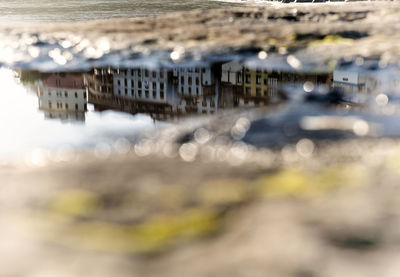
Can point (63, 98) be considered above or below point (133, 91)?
above

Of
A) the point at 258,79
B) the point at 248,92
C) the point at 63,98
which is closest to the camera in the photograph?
the point at 63,98

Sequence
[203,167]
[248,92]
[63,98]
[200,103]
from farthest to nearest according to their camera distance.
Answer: [248,92]
[200,103]
[63,98]
[203,167]

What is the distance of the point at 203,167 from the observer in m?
2.40

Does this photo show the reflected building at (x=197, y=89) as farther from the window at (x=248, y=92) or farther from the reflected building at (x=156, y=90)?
the window at (x=248, y=92)

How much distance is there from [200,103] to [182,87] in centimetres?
59

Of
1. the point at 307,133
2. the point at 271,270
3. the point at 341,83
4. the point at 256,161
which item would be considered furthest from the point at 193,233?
the point at 341,83

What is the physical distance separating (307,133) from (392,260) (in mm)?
1464

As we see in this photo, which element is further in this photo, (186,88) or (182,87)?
(182,87)

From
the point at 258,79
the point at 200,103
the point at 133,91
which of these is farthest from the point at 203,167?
the point at 258,79

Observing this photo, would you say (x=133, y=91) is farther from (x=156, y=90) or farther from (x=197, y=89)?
(x=197, y=89)

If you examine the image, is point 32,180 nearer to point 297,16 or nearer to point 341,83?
point 341,83

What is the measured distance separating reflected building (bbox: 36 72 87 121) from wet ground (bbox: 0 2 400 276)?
18 mm

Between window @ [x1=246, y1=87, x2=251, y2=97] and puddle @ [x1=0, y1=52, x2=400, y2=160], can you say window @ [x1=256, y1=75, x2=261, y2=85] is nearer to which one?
puddle @ [x1=0, y1=52, x2=400, y2=160]

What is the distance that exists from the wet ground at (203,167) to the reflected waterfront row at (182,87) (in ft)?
0.07
